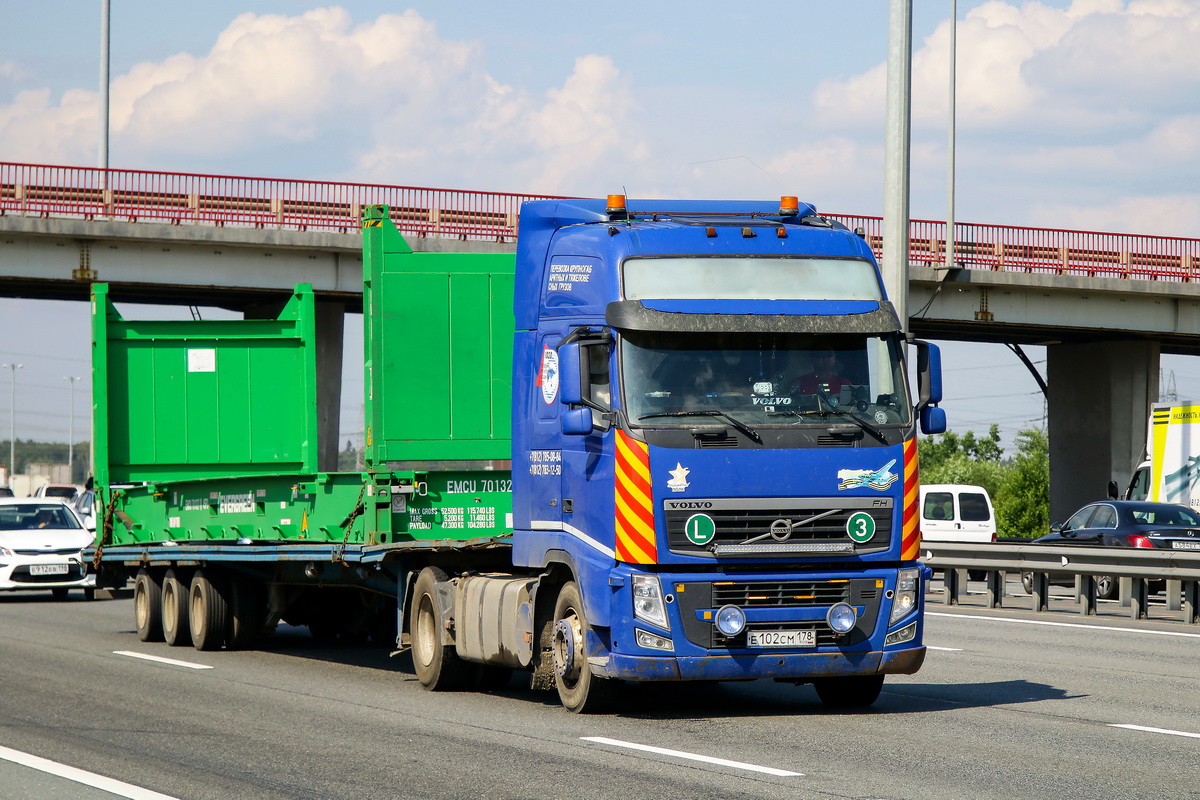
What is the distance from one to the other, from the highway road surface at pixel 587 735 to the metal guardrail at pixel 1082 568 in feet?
15.1

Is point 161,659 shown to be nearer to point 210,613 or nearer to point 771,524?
point 210,613

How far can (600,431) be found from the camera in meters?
10.4

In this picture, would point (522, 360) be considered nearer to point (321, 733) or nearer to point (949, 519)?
point (321, 733)

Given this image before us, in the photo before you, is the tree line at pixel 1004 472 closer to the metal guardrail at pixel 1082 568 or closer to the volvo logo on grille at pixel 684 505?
the metal guardrail at pixel 1082 568

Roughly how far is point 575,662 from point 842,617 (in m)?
1.82

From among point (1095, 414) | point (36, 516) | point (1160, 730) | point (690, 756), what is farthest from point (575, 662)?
point (1095, 414)

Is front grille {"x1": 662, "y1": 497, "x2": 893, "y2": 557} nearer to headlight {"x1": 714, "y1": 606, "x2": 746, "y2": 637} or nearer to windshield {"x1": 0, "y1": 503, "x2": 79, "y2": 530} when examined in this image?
headlight {"x1": 714, "y1": 606, "x2": 746, "y2": 637}

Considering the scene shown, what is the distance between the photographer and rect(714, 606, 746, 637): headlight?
402 inches

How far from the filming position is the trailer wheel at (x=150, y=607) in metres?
17.7

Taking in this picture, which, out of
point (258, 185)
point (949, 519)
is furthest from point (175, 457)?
point (258, 185)

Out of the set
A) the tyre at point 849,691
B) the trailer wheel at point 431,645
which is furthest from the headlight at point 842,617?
the trailer wheel at point 431,645

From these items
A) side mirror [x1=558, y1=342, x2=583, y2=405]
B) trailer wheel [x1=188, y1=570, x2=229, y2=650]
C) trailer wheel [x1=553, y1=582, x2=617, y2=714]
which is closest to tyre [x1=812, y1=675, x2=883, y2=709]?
trailer wheel [x1=553, y1=582, x2=617, y2=714]

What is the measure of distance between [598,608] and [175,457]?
7779 millimetres

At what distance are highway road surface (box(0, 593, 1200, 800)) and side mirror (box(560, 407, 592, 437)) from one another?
6.17 feet
